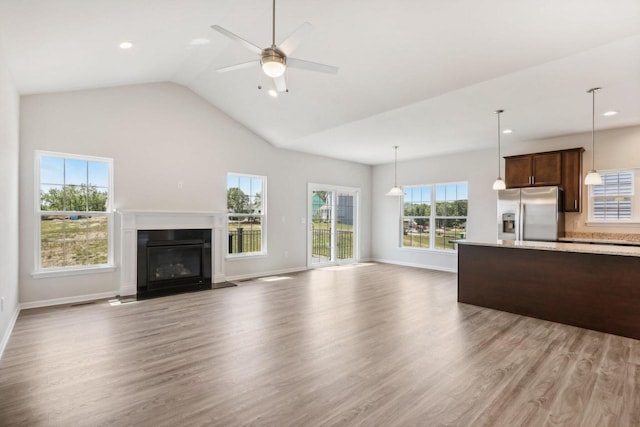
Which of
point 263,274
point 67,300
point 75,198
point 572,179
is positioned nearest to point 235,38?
point 75,198

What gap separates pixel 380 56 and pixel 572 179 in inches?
168

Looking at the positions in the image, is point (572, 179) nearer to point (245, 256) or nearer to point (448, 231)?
point (448, 231)

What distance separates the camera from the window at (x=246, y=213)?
21.7ft

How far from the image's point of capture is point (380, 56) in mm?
3812

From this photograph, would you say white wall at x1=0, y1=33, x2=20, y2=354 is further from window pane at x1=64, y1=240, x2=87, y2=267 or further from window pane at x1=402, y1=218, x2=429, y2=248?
window pane at x1=402, y1=218, x2=429, y2=248

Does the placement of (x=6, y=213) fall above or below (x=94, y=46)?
below

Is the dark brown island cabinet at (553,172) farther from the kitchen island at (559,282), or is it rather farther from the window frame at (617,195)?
the kitchen island at (559,282)

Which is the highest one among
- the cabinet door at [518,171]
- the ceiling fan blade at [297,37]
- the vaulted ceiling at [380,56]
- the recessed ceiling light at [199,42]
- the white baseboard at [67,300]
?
the recessed ceiling light at [199,42]

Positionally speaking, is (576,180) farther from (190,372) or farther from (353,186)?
(190,372)

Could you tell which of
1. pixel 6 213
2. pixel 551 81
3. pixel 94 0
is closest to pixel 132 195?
pixel 6 213

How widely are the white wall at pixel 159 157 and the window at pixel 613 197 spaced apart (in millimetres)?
5543

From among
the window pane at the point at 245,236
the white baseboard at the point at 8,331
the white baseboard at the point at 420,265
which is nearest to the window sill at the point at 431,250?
the white baseboard at the point at 420,265

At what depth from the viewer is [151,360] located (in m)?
2.90

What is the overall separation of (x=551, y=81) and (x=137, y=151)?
5.90 m
